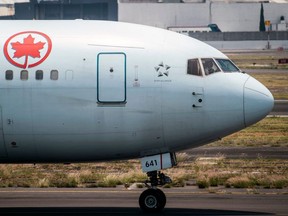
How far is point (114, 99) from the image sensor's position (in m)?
21.9

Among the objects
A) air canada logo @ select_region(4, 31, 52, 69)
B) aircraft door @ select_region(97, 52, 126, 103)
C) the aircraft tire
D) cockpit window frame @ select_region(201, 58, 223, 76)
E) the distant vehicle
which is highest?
the distant vehicle

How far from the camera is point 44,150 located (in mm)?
22312

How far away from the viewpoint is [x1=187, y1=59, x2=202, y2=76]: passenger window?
22203 millimetres

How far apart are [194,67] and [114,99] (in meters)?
2.14

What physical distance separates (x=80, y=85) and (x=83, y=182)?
747cm

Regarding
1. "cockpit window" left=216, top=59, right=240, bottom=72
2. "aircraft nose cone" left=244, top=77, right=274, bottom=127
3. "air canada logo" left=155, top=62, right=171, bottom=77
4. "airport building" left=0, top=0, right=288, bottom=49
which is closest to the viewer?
"aircraft nose cone" left=244, top=77, right=274, bottom=127

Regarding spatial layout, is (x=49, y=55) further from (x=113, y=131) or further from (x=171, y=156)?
(x=171, y=156)

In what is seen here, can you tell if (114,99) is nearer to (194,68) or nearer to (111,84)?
(111,84)

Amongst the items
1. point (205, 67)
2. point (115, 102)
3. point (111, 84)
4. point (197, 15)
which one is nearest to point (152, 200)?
point (115, 102)


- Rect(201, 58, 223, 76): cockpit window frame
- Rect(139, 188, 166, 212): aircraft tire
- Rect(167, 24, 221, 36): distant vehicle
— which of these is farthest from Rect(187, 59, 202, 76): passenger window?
Rect(167, 24, 221, 36): distant vehicle

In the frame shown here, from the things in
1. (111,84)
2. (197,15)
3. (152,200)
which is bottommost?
(152,200)

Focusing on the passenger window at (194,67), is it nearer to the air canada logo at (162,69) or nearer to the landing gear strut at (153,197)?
the air canada logo at (162,69)

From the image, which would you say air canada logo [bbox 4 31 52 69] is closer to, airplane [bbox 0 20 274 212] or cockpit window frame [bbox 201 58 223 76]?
airplane [bbox 0 20 274 212]

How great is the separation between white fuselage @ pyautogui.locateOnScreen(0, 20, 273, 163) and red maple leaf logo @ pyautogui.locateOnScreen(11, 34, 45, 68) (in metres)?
0.06
